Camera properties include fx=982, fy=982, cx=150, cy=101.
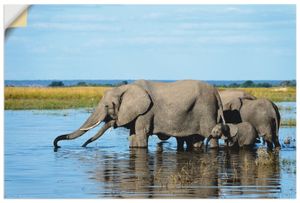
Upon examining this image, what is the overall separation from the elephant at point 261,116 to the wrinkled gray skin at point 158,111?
2.23 ft

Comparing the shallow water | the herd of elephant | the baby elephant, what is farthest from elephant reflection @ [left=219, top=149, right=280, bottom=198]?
the herd of elephant

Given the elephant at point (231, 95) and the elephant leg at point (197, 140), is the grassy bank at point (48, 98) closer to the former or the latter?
the elephant at point (231, 95)

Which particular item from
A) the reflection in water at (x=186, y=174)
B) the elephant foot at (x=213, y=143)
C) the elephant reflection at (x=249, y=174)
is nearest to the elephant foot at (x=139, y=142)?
the reflection in water at (x=186, y=174)

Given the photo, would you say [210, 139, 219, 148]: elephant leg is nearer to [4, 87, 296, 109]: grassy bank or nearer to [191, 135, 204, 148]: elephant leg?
[191, 135, 204, 148]: elephant leg

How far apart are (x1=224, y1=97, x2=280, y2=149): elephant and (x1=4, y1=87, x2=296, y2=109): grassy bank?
10.3 meters

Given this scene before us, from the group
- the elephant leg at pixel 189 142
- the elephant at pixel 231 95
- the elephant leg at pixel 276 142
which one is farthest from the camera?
the elephant at pixel 231 95

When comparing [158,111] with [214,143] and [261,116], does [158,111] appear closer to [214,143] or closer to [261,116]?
[214,143]

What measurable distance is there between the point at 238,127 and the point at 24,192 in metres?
5.83

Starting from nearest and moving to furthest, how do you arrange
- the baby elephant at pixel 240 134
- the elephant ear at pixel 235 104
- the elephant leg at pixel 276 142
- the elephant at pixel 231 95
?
Result: the baby elephant at pixel 240 134, the elephant leg at pixel 276 142, the elephant ear at pixel 235 104, the elephant at pixel 231 95

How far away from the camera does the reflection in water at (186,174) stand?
40.5ft

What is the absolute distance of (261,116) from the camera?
1778cm

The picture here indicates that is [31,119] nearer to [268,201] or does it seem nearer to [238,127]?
[238,127]

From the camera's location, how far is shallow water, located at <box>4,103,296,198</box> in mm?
12383
